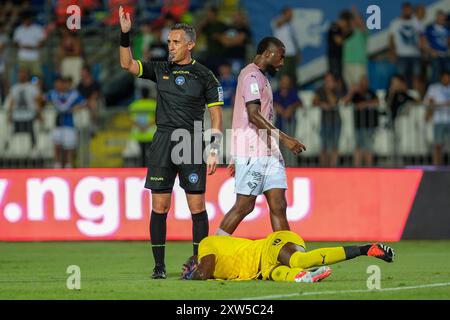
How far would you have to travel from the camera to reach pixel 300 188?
59.8 feet

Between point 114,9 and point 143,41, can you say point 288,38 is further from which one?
point 114,9

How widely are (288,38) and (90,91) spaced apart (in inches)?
153

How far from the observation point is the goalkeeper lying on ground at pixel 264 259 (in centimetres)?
1093

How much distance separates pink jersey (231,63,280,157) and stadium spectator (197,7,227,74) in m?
9.63

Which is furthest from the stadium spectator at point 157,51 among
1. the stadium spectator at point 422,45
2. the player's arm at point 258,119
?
the player's arm at point 258,119

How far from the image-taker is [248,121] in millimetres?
12781

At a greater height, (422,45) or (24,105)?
(422,45)

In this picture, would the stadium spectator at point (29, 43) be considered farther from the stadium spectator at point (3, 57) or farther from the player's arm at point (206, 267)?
the player's arm at point (206, 267)

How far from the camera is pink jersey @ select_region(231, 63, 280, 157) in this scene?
12.7m

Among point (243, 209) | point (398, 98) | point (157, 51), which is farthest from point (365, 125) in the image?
point (243, 209)

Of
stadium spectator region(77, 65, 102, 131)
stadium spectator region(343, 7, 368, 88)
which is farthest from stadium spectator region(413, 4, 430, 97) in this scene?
stadium spectator region(77, 65, 102, 131)

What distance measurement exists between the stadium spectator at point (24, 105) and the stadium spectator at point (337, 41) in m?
5.53

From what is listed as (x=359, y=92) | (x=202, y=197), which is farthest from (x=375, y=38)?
(x=202, y=197)

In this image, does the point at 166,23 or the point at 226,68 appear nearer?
the point at 226,68
